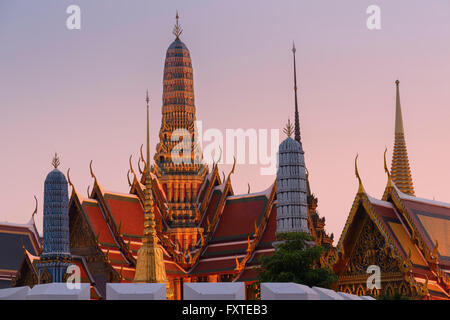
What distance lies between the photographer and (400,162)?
5606cm

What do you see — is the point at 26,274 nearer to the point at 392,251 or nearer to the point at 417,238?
the point at 417,238

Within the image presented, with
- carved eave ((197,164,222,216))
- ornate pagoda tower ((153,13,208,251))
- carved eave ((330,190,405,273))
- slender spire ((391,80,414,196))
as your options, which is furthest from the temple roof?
carved eave ((330,190,405,273))

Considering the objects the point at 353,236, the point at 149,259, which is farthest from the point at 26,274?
the point at 353,236

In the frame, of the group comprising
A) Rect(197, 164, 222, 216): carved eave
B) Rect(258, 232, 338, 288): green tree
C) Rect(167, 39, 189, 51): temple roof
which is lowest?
Rect(258, 232, 338, 288): green tree

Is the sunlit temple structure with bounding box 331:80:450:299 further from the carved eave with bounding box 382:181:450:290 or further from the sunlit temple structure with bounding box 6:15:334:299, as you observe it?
the sunlit temple structure with bounding box 6:15:334:299

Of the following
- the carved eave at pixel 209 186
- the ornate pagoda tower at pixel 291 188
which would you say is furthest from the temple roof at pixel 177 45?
the ornate pagoda tower at pixel 291 188

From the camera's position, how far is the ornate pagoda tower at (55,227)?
50031 millimetres

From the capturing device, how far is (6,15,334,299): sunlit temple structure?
169 ft

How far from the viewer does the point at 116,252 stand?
173 feet

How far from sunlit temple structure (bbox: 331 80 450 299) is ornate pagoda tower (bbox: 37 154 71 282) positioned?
48.5ft

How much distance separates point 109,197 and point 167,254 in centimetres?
336

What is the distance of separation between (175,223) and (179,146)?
11.5ft

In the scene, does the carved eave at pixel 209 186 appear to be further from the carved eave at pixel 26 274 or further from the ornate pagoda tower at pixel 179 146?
the carved eave at pixel 26 274
